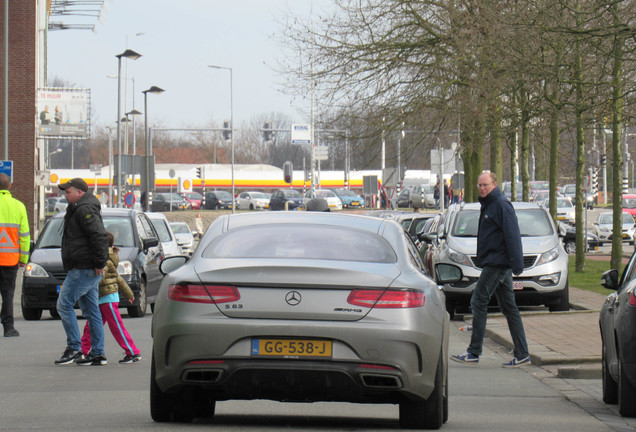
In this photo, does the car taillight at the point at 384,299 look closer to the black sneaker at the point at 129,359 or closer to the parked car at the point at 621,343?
the parked car at the point at 621,343

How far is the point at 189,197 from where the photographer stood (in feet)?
289

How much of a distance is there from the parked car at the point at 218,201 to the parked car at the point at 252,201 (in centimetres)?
86

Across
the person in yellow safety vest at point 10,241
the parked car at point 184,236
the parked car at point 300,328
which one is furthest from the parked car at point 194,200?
the parked car at point 300,328

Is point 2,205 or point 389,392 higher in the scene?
point 2,205

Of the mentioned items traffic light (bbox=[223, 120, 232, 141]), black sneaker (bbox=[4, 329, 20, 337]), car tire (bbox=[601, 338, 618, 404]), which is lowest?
black sneaker (bbox=[4, 329, 20, 337])

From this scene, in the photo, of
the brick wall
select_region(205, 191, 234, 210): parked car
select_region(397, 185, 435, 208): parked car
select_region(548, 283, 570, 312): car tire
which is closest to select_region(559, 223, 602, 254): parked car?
the brick wall

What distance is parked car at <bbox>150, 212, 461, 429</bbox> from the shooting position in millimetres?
6457

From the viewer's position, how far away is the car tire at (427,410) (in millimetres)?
6938

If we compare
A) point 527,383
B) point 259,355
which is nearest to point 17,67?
point 527,383

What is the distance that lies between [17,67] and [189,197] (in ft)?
143

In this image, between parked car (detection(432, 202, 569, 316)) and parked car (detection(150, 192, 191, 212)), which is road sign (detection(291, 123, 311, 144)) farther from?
parked car (detection(432, 202, 569, 316))

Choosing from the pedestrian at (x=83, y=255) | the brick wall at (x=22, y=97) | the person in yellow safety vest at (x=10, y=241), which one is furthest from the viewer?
the brick wall at (x=22, y=97)

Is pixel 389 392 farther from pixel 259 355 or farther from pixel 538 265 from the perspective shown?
pixel 538 265

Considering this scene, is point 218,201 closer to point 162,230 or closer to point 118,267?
point 162,230
